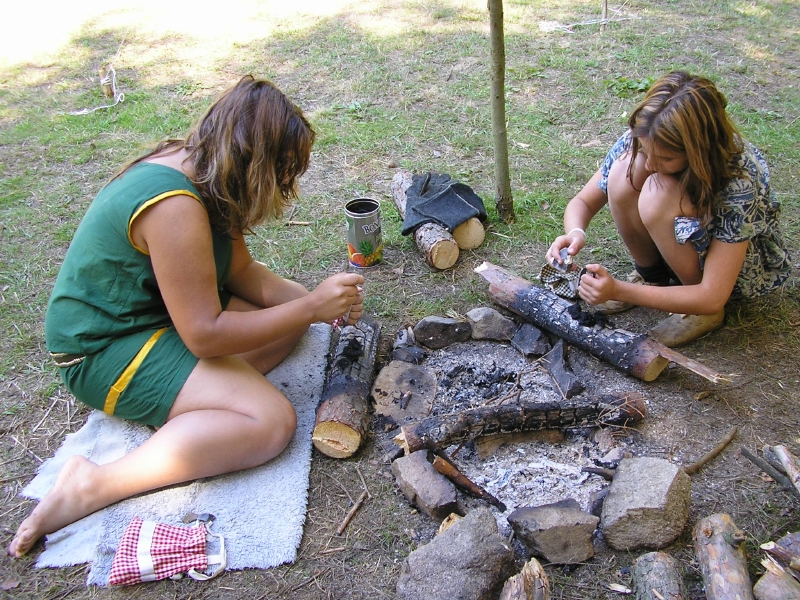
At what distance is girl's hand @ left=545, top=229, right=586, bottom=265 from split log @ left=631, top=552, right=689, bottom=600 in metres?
1.35

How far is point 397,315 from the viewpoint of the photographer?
319cm

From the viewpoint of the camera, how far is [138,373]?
7.61ft

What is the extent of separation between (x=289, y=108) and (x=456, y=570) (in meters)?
1.56

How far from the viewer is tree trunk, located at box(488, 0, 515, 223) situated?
3.38 meters

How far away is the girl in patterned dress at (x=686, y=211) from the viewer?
7.69ft

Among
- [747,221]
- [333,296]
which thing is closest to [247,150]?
[333,296]

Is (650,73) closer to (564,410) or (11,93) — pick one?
(564,410)

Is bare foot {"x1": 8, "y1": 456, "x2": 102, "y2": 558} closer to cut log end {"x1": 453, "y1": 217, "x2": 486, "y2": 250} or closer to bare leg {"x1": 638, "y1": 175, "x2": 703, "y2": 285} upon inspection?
cut log end {"x1": 453, "y1": 217, "x2": 486, "y2": 250}

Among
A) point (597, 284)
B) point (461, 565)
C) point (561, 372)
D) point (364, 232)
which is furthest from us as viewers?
point (364, 232)

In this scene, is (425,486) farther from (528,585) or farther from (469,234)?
(469,234)

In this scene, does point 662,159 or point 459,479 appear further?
point 662,159

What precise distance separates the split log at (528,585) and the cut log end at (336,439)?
31.6 inches

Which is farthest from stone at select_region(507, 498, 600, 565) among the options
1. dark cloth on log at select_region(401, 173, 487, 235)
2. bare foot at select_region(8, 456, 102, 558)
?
dark cloth on log at select_region(401, 173, 487, 235)

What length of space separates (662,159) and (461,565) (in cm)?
166
